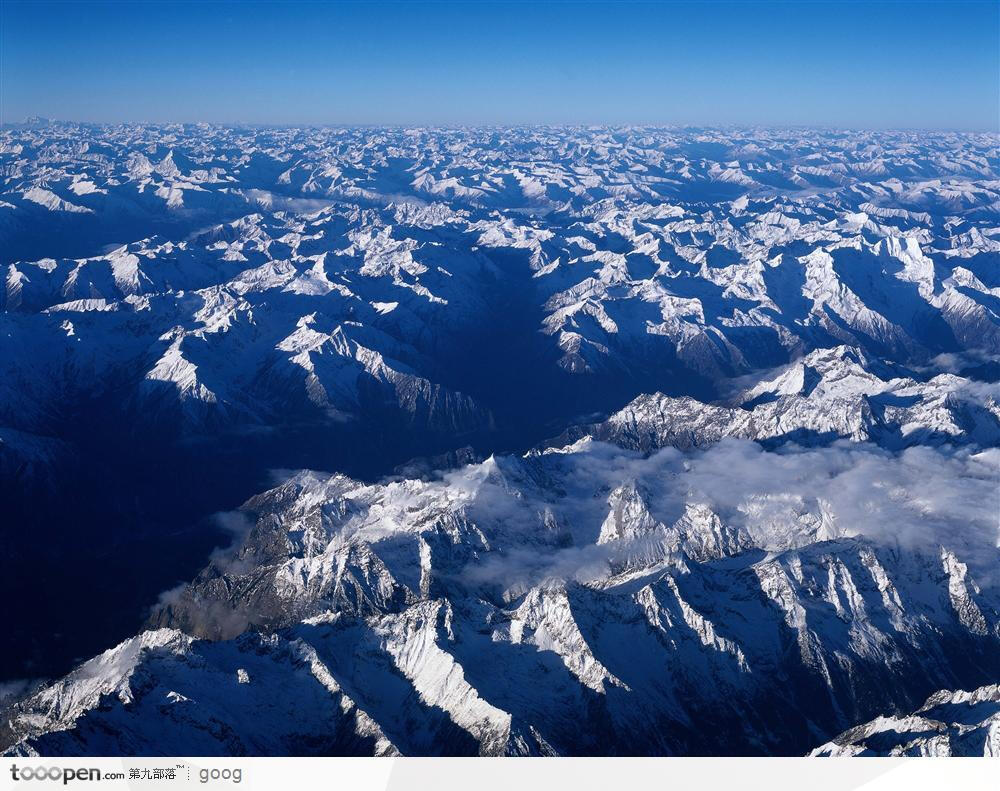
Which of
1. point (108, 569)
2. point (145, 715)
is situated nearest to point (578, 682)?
point (145, 715)

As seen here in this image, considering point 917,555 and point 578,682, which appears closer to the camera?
point 578,682

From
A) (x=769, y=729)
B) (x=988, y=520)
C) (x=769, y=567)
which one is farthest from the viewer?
(x=988, y=520)
